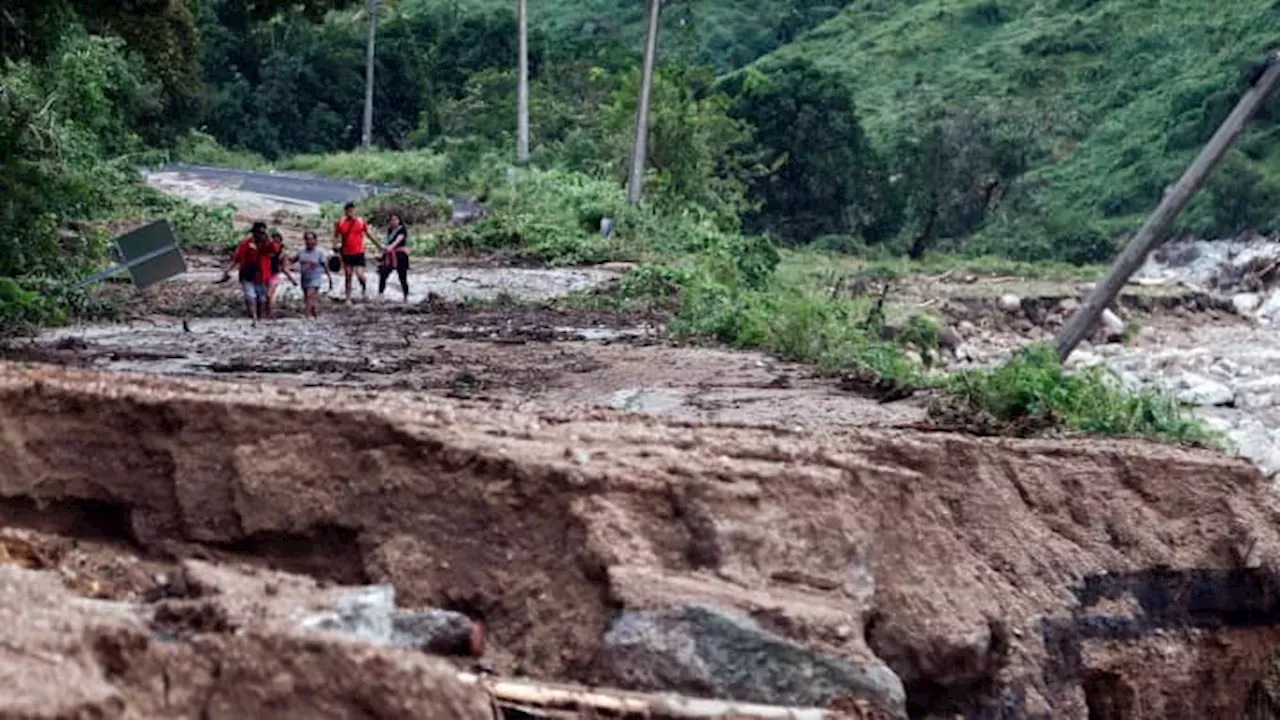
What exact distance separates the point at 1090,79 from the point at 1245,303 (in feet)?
86.7

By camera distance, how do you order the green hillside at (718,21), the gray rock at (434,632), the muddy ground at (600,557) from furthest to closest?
the green hillside at (718,21)
the gray rock at (434,632)
the muddy ground at (600,557)

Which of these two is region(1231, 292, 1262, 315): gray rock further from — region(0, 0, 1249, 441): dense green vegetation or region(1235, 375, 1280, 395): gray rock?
region(1235, 375, 1280, 395): gray rock

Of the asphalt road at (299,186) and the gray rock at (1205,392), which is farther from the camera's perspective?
the asphalt road at (299,186)

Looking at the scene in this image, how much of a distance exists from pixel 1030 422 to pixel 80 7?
7485 millimetres

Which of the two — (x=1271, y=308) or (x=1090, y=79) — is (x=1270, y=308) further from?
(x=1090, y=79)

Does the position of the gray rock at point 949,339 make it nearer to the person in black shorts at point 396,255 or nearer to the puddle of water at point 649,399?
the person in black shorts at point 396,255

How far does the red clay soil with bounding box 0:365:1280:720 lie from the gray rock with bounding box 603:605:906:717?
8cm

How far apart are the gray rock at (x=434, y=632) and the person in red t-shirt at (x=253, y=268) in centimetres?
1299

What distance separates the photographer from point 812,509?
7426 millimetres

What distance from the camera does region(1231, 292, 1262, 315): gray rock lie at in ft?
130

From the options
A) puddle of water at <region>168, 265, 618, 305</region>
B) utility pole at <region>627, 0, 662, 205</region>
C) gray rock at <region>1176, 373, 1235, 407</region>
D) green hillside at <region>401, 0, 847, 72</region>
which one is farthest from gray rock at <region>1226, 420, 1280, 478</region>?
green hillside at <region>401, 0, 847, 72</region>

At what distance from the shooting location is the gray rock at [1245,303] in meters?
39.8

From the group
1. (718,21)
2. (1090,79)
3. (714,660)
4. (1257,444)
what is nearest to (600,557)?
(714,660)

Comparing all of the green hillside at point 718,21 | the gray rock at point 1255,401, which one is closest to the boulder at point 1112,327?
the gray rock at point 1255,401
